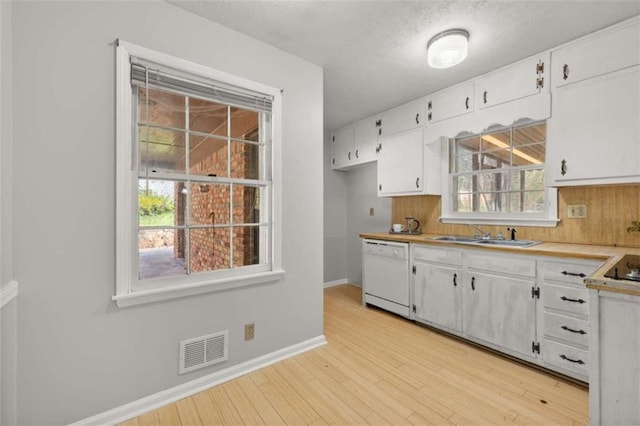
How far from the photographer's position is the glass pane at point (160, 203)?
5.92ft

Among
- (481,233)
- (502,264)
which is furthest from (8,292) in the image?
(481,233)

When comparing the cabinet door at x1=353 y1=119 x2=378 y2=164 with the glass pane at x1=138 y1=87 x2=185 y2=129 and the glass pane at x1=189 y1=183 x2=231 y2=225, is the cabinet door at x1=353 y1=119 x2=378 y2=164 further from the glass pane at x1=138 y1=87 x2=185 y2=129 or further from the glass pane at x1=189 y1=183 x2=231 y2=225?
the glass pane at x1=138 y1=87 x2=185 y2=129

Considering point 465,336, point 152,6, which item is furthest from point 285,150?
point 465,336

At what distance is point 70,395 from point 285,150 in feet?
6.67

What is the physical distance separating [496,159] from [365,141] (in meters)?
1.68

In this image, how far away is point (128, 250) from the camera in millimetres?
1684

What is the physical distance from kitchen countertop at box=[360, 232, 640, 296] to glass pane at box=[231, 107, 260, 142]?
1.91 m

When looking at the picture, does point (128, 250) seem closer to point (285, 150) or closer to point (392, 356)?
point (285, 150)

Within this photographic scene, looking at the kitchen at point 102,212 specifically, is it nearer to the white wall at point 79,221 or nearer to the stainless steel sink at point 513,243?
the white wall at point 79,221

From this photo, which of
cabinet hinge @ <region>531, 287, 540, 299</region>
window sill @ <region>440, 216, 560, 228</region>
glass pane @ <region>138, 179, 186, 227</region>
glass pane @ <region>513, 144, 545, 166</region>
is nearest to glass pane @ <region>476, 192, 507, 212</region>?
→ window sill @ <region>440, 216, 560, 228</region>

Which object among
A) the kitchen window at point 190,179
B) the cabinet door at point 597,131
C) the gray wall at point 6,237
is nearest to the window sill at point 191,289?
the kitchen window at point 190,179

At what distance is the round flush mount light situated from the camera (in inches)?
81.5

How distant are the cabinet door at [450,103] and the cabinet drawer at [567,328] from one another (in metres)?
1.99

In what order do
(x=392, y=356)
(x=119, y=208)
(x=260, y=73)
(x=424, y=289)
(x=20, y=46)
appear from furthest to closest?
(x=424, y=289) < (x=392, y=356) < (x=260, y=73) < (x=119, y=208) < (x=20, y=46)
